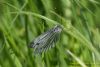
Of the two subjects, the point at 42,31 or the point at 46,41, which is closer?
the point at 46,41

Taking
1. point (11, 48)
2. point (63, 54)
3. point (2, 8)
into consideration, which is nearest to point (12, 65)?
point (11, 48)

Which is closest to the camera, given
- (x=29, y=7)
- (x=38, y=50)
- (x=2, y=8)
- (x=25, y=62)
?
(x=38, y=50)

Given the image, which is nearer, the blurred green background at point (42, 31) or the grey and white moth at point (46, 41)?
the grey and white moth at point (46, 41)

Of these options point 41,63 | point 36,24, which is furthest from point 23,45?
point 41,63

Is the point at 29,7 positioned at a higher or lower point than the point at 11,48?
higher

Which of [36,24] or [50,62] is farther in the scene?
[36,24]

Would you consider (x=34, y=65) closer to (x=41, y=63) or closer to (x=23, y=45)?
(x=41, y=63)

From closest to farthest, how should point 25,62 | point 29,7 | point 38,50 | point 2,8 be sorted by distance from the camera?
point 38,50, point 25,62, point 29,7, point 2,8

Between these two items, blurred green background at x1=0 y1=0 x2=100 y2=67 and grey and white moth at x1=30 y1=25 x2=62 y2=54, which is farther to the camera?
blurred green background at x1=0 y1=0 x2=100 y2=67

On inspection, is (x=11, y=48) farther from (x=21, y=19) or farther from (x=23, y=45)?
(x=21, y=19)
